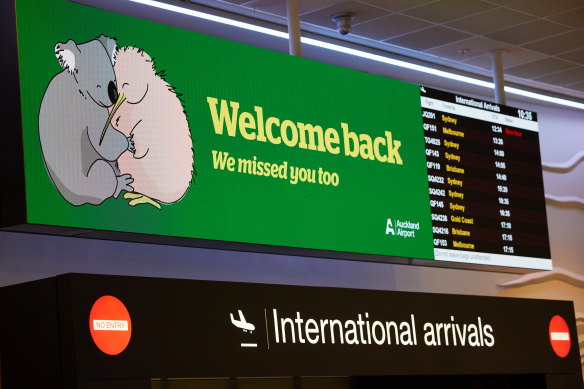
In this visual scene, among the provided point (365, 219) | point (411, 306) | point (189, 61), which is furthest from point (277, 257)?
point (189, 61)

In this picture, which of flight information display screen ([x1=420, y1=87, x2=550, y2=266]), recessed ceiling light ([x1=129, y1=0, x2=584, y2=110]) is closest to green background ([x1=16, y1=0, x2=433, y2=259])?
flight information display screen ([x1=420, y1=87, x2=550, y2=266])

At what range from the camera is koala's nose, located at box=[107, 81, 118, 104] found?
4535 millimetres

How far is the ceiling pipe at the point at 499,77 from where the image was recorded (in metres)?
6.96

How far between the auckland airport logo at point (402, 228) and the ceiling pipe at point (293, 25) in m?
1.15

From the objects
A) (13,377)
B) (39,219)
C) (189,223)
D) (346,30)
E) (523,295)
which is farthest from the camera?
(523,295)

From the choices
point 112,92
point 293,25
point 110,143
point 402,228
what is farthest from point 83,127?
point 402,228

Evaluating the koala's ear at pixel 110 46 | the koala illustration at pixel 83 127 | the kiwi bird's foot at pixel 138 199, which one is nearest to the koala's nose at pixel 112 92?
the koala illustration at pixel 83 127

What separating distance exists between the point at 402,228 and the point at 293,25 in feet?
4.53

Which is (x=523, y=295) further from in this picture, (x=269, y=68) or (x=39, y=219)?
(x=39, y=219)

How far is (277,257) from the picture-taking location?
20.3 feet

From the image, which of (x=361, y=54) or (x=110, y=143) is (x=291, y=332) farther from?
(x=361, y=54)

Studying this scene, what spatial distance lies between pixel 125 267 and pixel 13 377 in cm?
157

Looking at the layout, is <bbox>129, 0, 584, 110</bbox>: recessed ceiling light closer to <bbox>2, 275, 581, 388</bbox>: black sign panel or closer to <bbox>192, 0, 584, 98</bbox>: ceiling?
<bbox>192, 0, 584, 98</bbox>: ceiling

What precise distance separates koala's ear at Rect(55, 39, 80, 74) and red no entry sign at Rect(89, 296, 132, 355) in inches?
46.1
